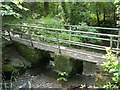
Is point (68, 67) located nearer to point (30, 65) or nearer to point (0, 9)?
point (30, 65)

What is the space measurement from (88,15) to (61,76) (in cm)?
582

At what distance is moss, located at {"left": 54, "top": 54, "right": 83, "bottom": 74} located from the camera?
7.75 meters

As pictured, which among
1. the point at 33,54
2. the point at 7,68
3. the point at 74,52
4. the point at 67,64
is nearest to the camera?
the point at 74,52

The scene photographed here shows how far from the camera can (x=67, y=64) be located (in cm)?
779

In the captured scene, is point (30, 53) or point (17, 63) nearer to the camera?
point (17, 63)

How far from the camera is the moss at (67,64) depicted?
25.4 ft

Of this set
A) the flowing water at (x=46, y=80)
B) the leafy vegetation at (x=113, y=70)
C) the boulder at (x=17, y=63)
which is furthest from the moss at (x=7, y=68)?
the leafy vegetation at (x=113, y=70)

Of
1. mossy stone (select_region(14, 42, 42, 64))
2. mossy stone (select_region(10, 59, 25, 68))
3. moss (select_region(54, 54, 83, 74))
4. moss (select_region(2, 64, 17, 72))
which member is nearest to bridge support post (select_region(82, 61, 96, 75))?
moss (select_region(54, 54, 83, 74))

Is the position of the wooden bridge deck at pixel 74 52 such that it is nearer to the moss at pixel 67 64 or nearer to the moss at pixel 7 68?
the moss at pixel 67 64

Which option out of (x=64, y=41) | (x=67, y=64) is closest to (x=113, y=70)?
(x=67, y=64)

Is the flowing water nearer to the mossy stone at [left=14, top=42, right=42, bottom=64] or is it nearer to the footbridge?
the mossy stone at [left=14, top=42, right=42, bottom=64]

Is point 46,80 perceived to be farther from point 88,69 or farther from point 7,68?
point 88,69

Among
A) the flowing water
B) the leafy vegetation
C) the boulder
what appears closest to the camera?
the leafy vegetation

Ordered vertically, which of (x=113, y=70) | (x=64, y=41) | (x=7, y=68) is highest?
(x=64, y=41)
